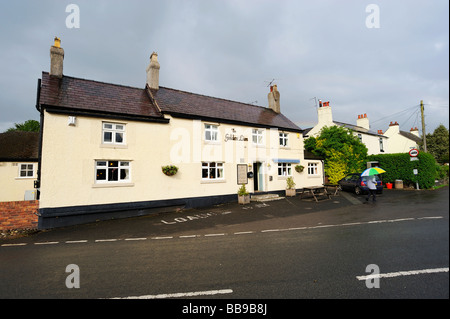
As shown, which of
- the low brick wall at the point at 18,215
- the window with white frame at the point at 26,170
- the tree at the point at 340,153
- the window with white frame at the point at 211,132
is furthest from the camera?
the tree at the point at 340,153

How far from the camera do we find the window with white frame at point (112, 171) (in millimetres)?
11855

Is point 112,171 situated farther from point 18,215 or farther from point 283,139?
point 283,139

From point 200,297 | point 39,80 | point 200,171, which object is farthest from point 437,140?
point 39,80

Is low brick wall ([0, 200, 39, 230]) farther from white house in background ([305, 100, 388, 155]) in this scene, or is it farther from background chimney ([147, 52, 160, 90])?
white house in background ([305, 100, 388, 155])

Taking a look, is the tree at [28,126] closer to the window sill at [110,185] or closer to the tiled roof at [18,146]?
the tiled roof at [18,146]

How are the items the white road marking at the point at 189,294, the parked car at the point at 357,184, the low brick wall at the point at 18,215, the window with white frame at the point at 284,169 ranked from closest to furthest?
the white road marking at the point at 189,294, the low brick wall at the point at 18,215, the parked car at the point at 357,184, the window with white frame at the point at 284,169

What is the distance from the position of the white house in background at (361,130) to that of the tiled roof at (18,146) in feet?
100

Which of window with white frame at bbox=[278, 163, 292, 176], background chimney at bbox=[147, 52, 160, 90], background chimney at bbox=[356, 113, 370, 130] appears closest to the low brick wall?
background chimney at bbox=[147, 52, 160, 90]

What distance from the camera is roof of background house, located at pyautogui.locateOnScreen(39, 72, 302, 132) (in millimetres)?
11867

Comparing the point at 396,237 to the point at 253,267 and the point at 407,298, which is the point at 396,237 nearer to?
the point at 407,298

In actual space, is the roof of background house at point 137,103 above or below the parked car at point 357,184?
above

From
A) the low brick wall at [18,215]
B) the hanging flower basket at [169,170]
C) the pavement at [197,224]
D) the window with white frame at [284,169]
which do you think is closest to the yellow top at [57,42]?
the low brick wall at [18,215]

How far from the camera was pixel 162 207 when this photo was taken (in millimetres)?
13172

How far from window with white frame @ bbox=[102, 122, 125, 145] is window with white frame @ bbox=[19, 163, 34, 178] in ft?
43.7
